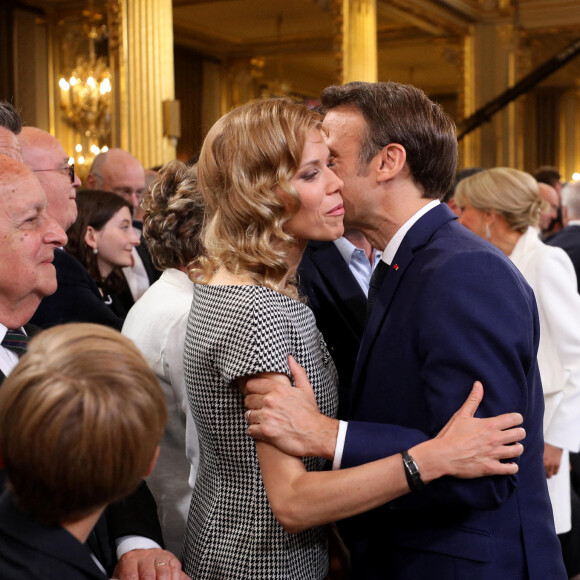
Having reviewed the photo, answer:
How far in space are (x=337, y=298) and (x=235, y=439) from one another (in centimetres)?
80

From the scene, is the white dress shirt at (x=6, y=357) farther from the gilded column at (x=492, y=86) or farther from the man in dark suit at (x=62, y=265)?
the gilded column at (x=492, y=86)

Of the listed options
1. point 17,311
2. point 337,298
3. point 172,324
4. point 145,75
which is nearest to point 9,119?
point 172,324

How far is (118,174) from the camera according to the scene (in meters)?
5.44

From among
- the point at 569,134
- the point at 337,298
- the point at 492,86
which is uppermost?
the point at 492,86

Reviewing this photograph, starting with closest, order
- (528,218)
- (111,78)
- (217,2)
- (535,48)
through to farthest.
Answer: (528,218)
(111,78)
(217,2)
(535,48)

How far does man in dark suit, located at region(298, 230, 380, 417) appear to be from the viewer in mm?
2330

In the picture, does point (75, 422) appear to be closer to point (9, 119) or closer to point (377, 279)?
point (377, 279)

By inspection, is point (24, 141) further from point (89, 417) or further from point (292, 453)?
point (89, 417)

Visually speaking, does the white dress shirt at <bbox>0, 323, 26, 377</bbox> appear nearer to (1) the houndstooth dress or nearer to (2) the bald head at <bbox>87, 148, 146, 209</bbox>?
(1) the houndstooth dress

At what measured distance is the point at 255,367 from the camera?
1.55 m

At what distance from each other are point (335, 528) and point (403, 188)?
822 mm

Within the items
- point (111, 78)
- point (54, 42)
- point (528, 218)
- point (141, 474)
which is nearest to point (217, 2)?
point (54, 42)

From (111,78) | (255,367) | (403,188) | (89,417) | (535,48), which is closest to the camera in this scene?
(89,417)

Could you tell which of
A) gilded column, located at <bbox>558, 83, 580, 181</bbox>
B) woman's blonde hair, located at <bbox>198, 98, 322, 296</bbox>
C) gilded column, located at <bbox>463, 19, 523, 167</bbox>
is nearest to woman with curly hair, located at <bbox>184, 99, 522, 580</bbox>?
woman's blonde hair, located at <bbox>198, 98, 322, 296</bbox>
